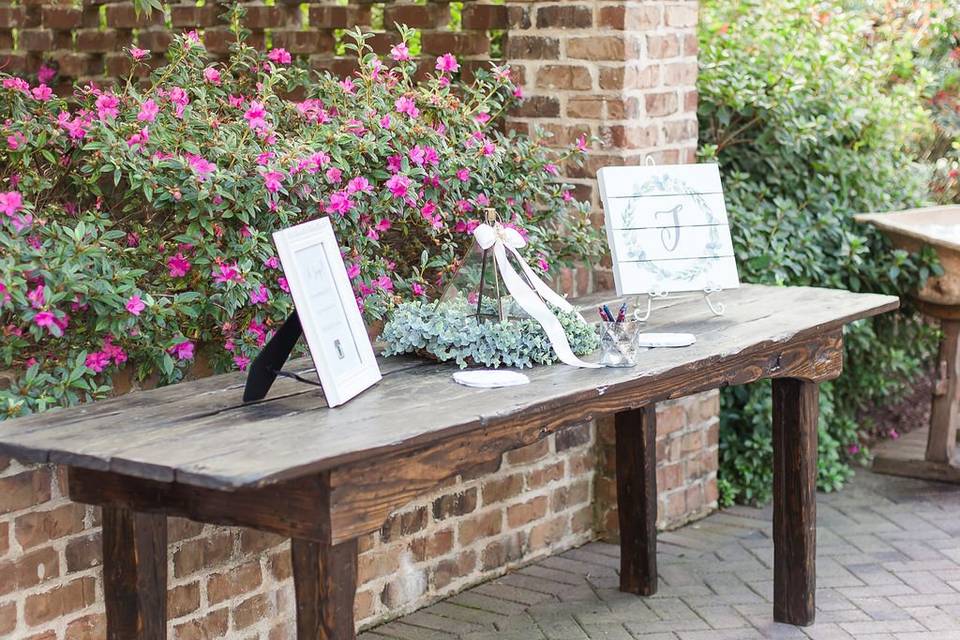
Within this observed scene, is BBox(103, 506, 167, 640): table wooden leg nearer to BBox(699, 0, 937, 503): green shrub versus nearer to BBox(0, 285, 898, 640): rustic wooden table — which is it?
BBox(0, 285, 898, 640): rustic wooden table

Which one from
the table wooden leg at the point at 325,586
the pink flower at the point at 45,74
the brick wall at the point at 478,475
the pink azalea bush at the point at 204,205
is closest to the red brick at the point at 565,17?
the brick wall at the point at 478,475

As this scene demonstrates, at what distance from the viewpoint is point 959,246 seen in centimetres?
532

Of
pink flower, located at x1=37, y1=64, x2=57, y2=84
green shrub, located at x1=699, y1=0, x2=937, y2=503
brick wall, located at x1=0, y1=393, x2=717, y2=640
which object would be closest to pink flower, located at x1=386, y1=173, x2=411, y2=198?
brick wall, located at x1=0, y1=393, x2=717, y2=640

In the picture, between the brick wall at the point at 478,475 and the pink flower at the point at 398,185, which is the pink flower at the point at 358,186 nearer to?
the pink flower at the point at 398,185

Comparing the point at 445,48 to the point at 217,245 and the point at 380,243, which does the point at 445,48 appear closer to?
the point at 380,243

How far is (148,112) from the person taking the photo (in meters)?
3.57

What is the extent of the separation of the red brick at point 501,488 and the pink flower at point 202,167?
1.51m

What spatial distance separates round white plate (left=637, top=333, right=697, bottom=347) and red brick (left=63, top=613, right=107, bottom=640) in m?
1.46

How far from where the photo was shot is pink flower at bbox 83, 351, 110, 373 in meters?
3.30

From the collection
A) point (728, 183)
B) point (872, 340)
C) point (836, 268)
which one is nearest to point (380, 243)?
point (728, 183)

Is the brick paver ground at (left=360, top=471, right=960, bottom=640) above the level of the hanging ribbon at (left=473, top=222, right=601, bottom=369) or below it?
below

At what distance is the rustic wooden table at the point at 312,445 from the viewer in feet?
8.56

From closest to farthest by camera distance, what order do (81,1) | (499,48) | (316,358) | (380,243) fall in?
(316,358)
(380,243)
(499,48)
(81,1)

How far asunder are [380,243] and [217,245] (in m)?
0.71
